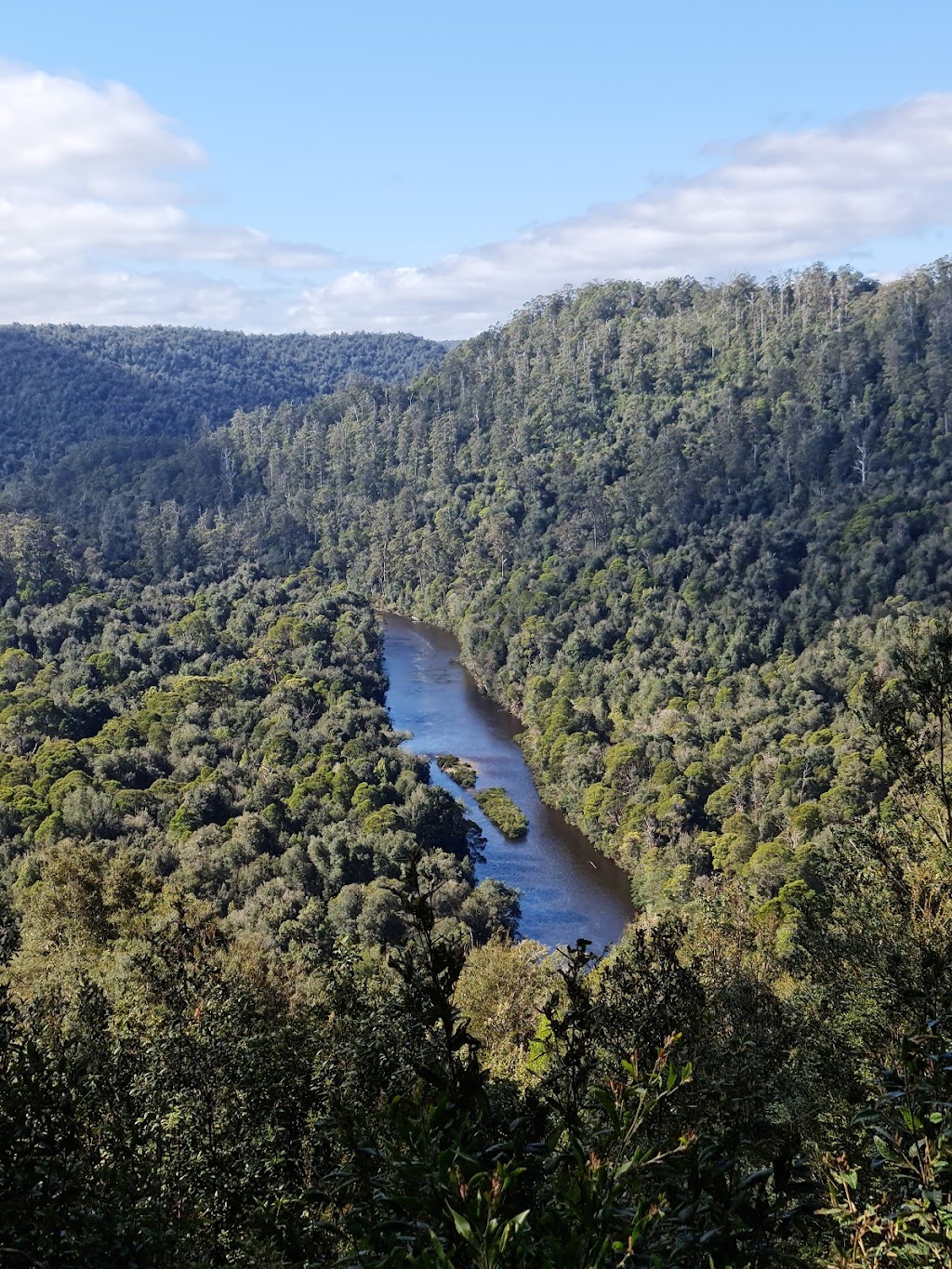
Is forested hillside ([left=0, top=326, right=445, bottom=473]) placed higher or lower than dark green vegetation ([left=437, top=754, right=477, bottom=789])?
higher

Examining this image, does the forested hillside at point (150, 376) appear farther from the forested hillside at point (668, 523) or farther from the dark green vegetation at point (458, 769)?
the dark green vegetation at point (458, 769)

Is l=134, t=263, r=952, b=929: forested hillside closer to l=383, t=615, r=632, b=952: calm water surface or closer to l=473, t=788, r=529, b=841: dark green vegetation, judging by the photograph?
l=383, t=615, r=632, b=952: calm water surface

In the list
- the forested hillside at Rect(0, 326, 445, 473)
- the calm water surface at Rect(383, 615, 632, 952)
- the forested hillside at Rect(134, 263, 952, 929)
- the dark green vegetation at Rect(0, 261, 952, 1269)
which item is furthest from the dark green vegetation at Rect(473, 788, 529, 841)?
the forested hillside at Rect(0, 326, 445, 473)

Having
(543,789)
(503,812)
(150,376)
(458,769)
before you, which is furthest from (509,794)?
(150,376)

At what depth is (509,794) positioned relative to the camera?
160ft

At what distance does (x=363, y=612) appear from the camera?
71125mm

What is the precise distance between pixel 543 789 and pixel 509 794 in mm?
1637

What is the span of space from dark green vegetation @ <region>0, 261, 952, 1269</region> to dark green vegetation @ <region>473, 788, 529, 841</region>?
9.90 ft

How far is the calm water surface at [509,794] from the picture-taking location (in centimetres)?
3672

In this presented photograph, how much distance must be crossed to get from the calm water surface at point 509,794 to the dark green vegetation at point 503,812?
0.38 meters

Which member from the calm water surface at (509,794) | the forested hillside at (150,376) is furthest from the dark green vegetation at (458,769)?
the forested hillside at (150,376)

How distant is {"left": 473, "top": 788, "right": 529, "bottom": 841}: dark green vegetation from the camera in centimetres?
4419

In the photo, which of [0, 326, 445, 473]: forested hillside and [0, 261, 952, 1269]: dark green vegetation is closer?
[0, 261, 952, 1269]: dark green vegetation

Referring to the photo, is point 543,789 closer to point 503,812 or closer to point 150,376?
point 503,812
